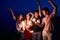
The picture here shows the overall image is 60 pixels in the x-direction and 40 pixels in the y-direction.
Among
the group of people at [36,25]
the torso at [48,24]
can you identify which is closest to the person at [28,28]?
the group of people at [36,25]

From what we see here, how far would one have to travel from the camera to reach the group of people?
1.75 meters

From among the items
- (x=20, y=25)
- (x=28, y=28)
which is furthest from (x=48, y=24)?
(x=20, y=25)

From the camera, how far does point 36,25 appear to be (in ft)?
6.06

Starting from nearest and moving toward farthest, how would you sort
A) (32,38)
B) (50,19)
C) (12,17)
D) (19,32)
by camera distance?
(50,19) → (32,38) → (19,32) → (12,17)

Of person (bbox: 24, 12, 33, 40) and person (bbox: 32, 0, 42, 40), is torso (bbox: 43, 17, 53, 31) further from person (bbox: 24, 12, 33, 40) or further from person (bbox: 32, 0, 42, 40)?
person (bbox: 24, 12, 33, 40)

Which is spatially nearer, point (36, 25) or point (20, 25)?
point (36, 25)

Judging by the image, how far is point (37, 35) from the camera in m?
1.82

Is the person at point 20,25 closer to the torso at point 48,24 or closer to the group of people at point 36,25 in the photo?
the group of people at point 36,25

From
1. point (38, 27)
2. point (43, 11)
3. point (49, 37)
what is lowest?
point (49, 37)

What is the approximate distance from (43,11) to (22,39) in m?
0.42

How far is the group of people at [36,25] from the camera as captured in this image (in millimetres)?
1753

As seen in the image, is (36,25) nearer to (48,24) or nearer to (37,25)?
(37,25)

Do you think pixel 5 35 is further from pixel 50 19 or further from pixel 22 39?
pixel 50 19

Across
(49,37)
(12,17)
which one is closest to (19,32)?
(12,17)
